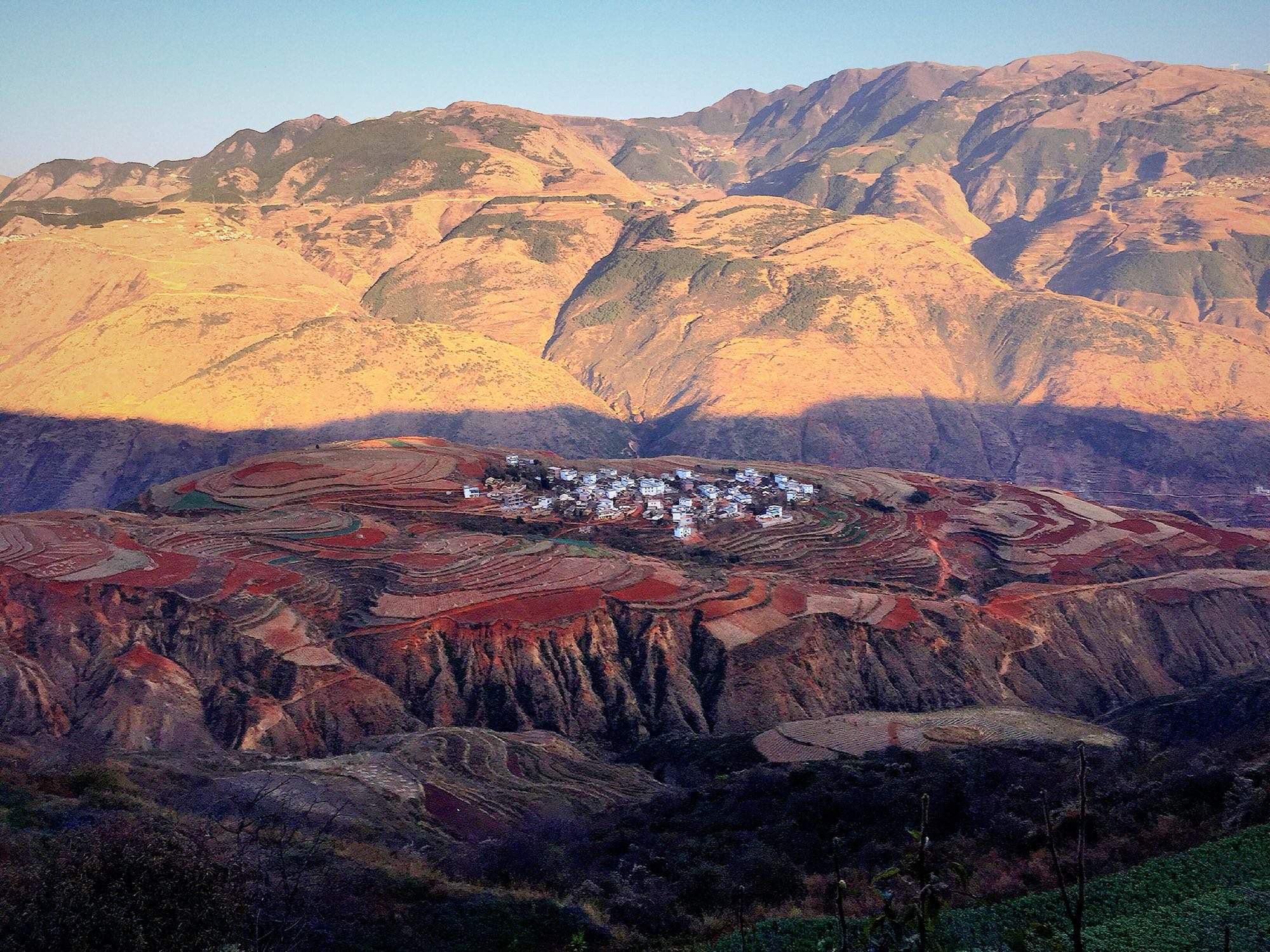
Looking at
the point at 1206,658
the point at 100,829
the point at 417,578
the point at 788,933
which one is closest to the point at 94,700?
the point at 417,578

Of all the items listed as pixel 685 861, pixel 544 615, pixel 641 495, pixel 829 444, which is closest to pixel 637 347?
pixel 829 444

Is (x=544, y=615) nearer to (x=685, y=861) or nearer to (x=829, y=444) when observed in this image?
(x=685, y=861)

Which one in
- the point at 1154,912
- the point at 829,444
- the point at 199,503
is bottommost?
the point at 829,444

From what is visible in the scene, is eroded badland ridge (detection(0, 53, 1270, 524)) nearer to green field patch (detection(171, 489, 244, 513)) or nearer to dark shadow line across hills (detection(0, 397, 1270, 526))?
dark shadow line across hills (detection(0, 397, 1270, 526))

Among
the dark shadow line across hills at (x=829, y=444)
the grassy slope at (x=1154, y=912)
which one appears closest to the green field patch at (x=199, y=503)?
the dark shadow line across hills at (x=829, y=444)

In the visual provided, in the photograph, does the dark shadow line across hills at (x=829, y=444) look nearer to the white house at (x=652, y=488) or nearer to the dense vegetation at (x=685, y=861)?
the white house at (x=652, y=488)

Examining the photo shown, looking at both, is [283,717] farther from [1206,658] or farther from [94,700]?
[1206,658]

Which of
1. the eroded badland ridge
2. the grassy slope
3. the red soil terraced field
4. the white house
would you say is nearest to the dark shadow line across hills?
the eroded badland ridge
